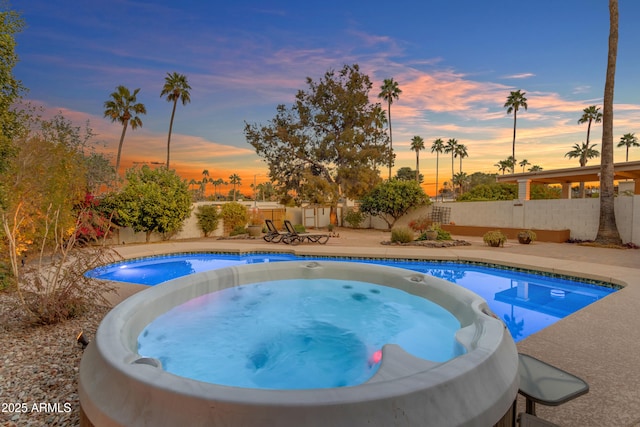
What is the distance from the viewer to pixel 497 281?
7.85 meters

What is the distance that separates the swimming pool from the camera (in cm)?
569

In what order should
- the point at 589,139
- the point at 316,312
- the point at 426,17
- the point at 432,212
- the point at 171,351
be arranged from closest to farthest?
the point at 171,351 < the point at 316,312 < the point at 426,17 < the point at 432,212 < the point at 589,139

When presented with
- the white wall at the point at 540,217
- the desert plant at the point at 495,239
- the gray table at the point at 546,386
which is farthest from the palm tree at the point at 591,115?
the gray table at the point at 546,386

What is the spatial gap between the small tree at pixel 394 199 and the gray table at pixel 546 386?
16.6 m

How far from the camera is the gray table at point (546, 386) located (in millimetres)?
2043

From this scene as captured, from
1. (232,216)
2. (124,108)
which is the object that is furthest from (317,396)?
(124,108)

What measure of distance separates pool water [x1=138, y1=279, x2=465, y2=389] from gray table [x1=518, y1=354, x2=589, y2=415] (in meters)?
0.91

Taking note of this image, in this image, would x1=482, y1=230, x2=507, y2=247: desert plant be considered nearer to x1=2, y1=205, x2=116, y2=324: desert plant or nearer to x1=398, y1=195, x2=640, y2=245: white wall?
x1=398, y1=195, x2=640, y2=245: white wall

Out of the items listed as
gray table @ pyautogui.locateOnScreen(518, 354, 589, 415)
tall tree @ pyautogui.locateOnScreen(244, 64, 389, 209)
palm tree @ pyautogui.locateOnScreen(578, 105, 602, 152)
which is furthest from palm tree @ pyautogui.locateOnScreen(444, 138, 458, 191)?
gray table @ pyautogui.locateOnScreen(518, 354, 589, 415)

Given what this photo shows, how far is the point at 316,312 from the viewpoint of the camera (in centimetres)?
582

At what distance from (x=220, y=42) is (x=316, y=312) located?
11.3 meters

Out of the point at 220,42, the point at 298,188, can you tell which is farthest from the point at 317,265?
the point at 298,188

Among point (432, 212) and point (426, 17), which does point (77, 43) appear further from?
point (432, 212)

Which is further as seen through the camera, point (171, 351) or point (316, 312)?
point (316, 312)
